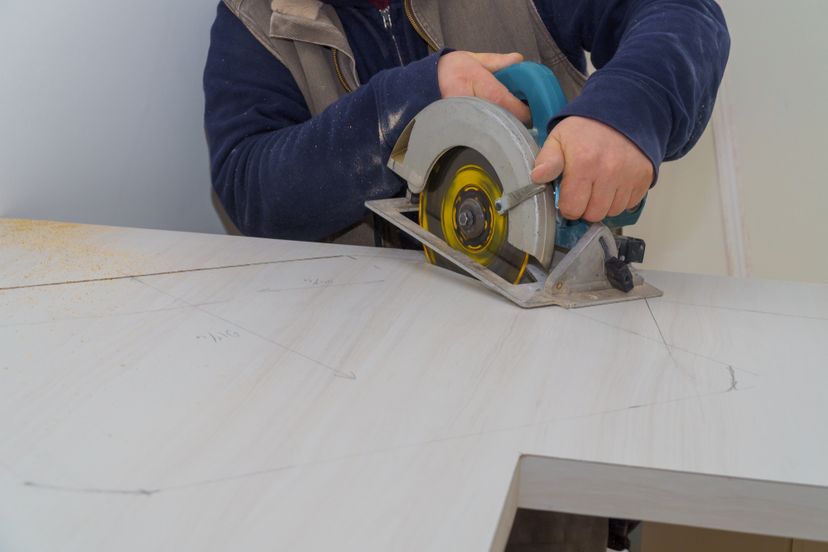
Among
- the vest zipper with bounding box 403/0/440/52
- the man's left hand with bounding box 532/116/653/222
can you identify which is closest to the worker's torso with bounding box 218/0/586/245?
the vest zipper with bounding box 403/0/440/52

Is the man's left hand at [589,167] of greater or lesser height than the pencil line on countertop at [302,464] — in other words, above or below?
above

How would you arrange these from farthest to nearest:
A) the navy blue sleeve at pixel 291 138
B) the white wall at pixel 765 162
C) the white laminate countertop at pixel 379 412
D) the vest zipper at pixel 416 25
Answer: the white wall at pixel 765 162 → the vest zipper at pixel 416 25 → the navy blue sleeve at pixel 291 138 → the white laminate countertop at pixel 379 412

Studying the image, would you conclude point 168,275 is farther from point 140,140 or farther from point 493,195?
point 140,140

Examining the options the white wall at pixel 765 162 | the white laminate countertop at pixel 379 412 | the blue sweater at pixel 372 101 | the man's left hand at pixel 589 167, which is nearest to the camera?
the white laminate countertop at pixel 379 412

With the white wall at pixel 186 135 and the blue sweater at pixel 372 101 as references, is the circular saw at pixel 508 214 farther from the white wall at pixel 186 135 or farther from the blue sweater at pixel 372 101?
the white wall at pixel 186 135

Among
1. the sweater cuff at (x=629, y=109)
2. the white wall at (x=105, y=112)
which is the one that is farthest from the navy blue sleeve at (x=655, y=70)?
the white wall at (x=105, y=112)

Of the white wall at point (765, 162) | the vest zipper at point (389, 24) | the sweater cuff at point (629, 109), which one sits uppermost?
the vest zipper at point (389, 24)

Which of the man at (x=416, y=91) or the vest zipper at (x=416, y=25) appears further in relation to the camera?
the vest zipper at (x=416, y=25)

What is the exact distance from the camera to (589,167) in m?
1.08

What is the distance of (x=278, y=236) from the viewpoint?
1620 mm

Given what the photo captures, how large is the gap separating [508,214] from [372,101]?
390mm

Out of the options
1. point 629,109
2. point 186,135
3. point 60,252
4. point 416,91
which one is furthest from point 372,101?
point 186,135

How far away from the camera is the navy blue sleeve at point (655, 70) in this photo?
1.14m

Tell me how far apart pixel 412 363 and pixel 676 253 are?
2.08 meters
